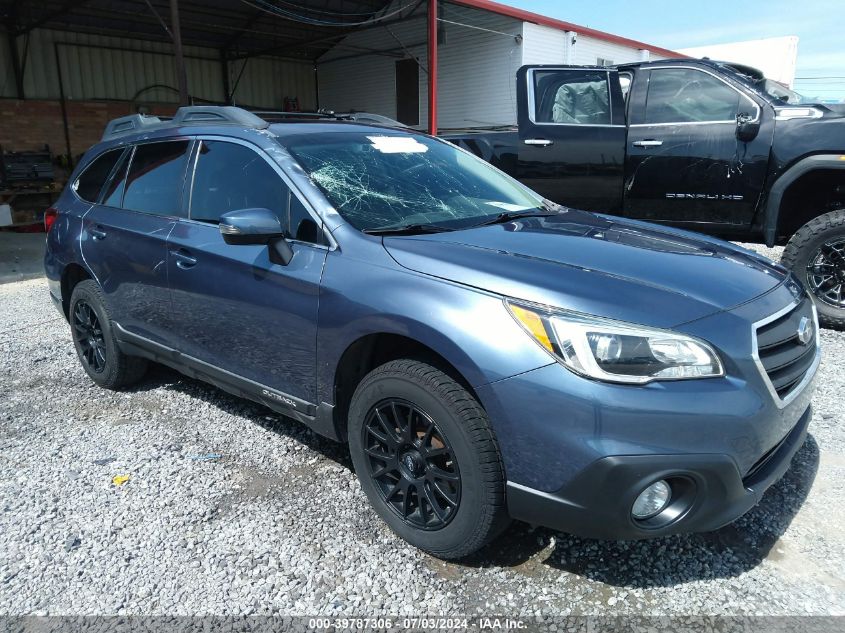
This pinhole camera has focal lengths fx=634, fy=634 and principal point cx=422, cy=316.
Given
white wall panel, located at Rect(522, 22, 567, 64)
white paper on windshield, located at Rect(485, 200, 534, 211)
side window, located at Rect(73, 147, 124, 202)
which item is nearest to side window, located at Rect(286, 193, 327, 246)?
white paper on windshield, located at Rect(485, 200, 534, 211)

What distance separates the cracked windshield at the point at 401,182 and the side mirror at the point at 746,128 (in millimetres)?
2560

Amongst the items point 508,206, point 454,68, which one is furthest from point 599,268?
point 454,68

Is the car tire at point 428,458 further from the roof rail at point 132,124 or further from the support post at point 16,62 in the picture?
the support post at point 16,62

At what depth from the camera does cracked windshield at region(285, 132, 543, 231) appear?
2.94 m

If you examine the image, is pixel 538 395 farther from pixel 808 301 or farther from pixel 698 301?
pixel 808 301

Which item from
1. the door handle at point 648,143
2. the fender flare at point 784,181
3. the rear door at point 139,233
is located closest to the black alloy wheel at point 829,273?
the fender flare at point 784,181

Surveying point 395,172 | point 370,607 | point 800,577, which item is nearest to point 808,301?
point 800,577

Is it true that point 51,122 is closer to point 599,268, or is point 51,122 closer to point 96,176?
point 96,176

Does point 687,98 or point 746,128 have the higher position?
point 687,98

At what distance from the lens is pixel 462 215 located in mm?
3107

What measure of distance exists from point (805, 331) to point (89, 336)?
4376mm

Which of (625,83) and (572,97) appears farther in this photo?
(572,97)

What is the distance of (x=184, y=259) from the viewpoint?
3.40m

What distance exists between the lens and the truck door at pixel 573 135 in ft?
19.5
